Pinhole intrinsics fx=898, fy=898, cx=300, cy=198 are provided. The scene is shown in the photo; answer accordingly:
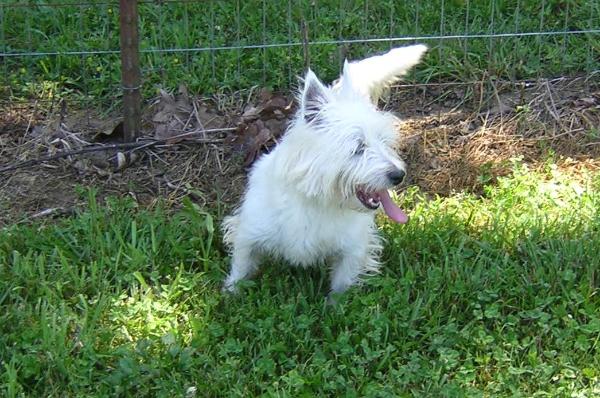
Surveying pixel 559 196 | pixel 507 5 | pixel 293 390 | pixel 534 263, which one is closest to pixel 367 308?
pixel 293 390

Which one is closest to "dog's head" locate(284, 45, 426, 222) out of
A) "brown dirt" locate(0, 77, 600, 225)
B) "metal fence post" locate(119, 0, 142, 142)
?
"brown dirt" locate(0, 77, 600, 225)

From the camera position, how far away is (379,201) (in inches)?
138

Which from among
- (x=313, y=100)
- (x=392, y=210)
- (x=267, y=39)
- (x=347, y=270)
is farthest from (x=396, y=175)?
(x=267, y=39)

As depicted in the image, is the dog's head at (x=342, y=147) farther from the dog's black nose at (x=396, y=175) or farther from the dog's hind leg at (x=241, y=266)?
the dog's hind leg at (x=241, y=266)

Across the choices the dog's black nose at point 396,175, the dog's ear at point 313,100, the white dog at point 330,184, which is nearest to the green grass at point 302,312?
the white dog at point 330,184

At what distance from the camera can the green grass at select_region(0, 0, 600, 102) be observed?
5.16 metres

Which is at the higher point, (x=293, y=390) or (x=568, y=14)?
(x=568, y=14)

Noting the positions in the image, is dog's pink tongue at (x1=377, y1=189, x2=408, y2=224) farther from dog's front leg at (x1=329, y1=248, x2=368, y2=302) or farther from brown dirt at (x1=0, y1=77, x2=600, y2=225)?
brown dirt at (x1=0, y1=77, x2=600, y2=225)

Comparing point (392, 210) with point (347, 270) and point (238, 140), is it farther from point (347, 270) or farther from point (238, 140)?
point (238, 140)

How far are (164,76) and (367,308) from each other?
→ 219 centimetres

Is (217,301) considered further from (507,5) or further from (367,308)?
(507,5)

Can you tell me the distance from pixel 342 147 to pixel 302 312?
76 centimetres

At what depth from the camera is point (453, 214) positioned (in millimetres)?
4234

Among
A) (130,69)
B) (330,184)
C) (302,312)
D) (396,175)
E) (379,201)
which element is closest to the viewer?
(396,175)
